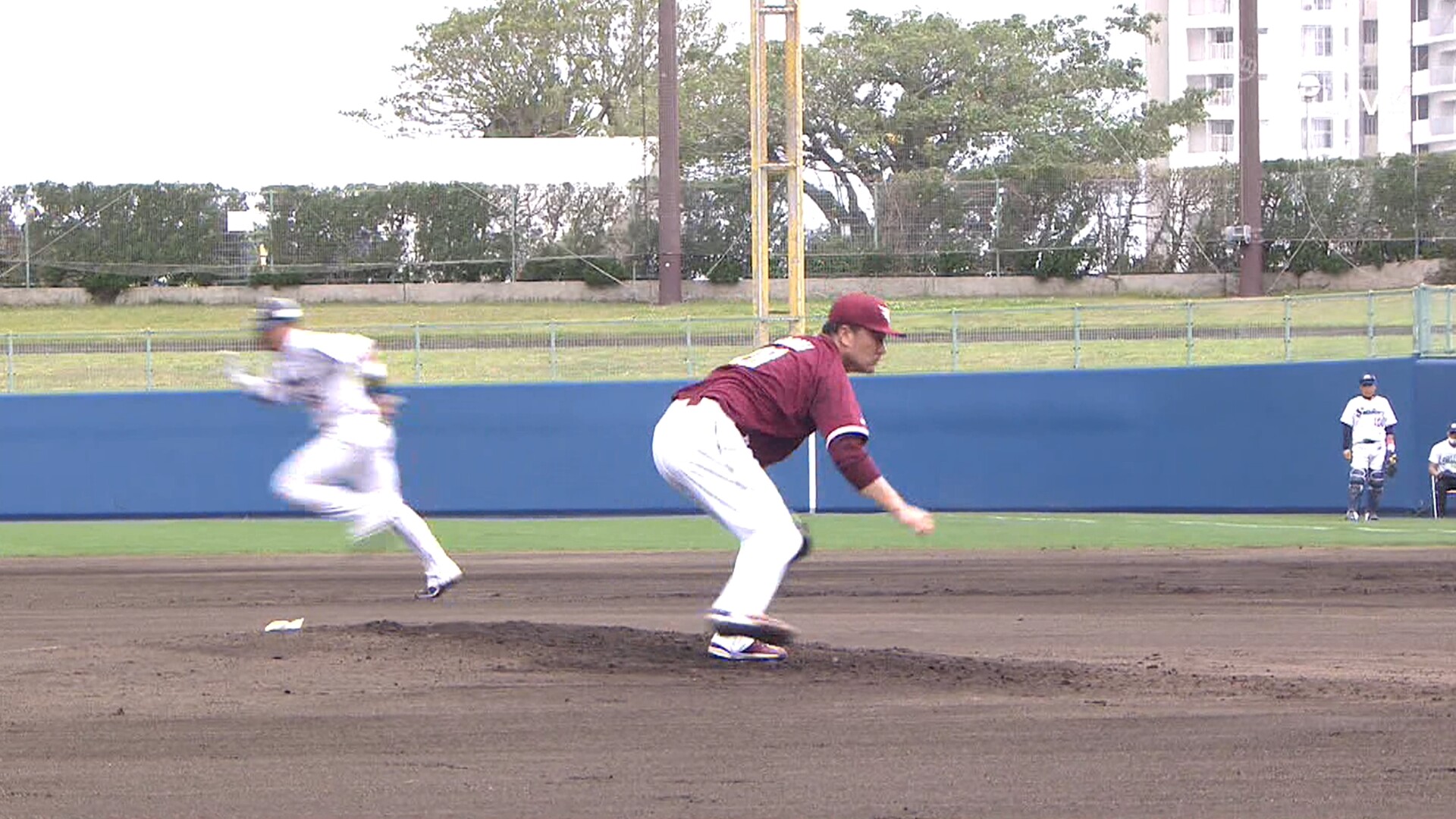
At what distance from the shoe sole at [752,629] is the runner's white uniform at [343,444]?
341 cm

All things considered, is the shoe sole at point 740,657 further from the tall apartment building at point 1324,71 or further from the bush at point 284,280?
the tall apartment building at point 1324,71

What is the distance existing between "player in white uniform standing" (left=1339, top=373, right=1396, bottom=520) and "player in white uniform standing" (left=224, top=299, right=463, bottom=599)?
12655mm

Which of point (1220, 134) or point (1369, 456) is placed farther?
point (1220, 134)

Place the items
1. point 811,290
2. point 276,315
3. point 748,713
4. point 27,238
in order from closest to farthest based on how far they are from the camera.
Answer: point 748,713 → point 276,315 → point 811,290 → point 27,238

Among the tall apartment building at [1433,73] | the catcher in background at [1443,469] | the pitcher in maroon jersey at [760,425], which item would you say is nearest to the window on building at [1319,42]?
the tall apartment building at [1433,73]

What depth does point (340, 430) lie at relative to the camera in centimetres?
1111

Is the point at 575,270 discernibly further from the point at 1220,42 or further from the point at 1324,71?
the point at 1324,71

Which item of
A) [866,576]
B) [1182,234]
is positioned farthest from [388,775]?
[1182,234]

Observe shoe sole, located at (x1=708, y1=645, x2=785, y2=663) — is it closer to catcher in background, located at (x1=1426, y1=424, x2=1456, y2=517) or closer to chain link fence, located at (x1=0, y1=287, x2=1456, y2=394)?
catcher in background, located at (x1=1426, y1=424, x2=1456, y2=517)

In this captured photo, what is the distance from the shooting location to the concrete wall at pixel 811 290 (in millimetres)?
36438

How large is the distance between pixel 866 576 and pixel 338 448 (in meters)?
4.90

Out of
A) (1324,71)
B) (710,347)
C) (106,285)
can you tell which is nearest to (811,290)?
(710,347)

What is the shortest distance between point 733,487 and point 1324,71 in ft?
252

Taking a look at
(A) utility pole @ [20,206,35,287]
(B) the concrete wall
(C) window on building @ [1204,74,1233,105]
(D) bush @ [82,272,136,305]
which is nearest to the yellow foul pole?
(B) the concrete wall
